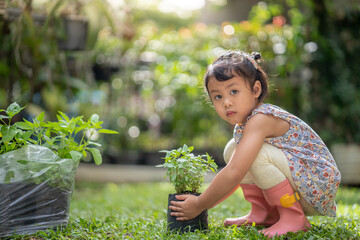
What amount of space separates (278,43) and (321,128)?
3.86 feet

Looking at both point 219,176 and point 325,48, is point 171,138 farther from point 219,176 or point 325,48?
point 219,176

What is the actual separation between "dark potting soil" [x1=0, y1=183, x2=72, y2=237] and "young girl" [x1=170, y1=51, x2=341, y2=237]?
1.67 feet

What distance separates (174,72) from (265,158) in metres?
3.46

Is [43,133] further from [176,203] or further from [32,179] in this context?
[176,203]

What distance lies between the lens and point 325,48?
5047 millimetres

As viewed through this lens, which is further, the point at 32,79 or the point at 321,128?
the point at 321,128

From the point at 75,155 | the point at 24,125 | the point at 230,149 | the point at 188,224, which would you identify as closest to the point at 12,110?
the point at 24,125

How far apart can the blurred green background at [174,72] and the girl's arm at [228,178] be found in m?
Answer: 2.54

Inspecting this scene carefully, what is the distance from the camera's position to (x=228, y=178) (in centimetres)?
173

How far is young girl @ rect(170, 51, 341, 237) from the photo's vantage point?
5.74 ft

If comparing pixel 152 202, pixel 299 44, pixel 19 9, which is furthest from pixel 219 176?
pixel 299 44

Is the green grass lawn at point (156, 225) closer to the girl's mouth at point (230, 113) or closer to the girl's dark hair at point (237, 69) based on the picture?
the girl's mouth at point (230, 113)

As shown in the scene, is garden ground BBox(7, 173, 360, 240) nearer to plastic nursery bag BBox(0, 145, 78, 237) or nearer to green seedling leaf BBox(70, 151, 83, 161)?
plastic nursery bag BBox(0, 145, 78, 237)

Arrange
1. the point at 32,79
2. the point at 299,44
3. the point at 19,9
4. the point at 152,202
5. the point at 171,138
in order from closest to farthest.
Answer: the point at 19,9, the point at 152,202, the point at 32,79, the point at 299,44, the point at 171,138
